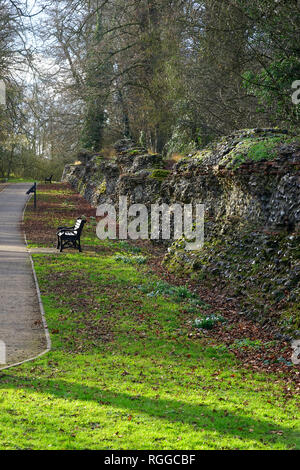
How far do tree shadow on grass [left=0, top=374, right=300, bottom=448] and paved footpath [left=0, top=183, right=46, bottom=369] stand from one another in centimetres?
127

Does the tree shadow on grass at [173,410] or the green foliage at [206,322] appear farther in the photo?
the green foliage at [206,322]

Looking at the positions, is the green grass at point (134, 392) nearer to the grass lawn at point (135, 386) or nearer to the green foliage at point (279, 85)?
the grass lawn at point (135, 386)

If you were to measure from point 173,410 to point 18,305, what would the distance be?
6.04 meters

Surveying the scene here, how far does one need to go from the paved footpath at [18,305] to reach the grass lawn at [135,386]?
35 cm

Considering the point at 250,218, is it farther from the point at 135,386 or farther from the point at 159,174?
the point at 159,174

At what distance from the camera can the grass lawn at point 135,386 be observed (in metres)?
5.40

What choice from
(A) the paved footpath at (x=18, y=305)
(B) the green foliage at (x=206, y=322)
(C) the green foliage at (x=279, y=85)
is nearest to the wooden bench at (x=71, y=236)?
(A) the paved footpath at (x=18, y=305)

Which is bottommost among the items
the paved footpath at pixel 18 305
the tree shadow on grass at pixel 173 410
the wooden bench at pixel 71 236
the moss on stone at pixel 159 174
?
the tree shadow on grass at pixel 173 410

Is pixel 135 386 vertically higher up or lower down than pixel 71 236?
lower down

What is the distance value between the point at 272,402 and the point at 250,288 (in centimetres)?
511

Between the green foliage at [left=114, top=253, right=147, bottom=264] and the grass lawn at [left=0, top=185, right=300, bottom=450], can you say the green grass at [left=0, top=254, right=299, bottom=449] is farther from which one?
the green foliage at [left=114, top=253, right=147, bottom=264]

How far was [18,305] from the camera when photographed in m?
11.2

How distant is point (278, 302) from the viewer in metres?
10.5

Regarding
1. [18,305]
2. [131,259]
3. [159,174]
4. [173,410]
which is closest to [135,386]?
[173,410]
